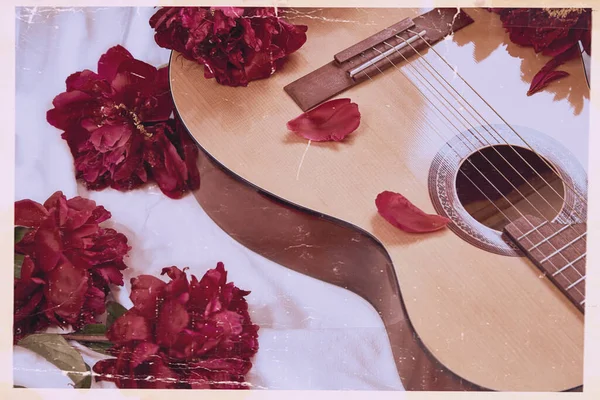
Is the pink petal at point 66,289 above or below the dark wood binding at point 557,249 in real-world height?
below

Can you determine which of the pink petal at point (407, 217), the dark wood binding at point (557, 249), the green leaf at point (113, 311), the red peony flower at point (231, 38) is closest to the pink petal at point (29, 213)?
the green leaf at point (113, 311)

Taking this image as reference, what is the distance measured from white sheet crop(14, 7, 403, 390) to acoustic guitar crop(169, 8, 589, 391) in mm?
22

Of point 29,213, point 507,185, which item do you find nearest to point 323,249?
point 507,185

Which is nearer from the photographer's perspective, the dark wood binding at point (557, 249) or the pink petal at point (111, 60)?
the dark wood binding at point (557, 249)

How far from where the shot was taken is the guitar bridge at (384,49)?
80cm

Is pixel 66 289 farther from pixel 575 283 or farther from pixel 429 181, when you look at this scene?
pixel 575 283

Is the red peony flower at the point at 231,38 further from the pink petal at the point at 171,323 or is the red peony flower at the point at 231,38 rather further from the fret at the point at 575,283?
the fret at the point at 575,283

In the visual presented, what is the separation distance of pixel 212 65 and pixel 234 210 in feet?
0.52

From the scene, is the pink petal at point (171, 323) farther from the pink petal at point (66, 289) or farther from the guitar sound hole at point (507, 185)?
the guitar sound hole at point (507, 185)

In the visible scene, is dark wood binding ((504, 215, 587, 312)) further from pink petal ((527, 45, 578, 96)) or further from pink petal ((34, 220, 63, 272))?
pink petal ((34, 220, 63, 272))

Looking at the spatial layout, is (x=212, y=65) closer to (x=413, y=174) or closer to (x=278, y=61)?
(x=278, y=61)

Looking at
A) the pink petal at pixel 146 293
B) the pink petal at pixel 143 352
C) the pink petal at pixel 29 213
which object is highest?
the pink petal at pixel 29 213

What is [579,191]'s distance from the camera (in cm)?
75

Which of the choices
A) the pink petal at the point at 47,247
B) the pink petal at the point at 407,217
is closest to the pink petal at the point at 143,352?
the pink petal at the point at 47,247
